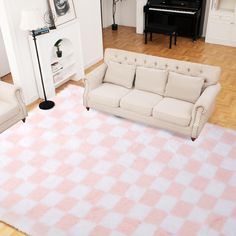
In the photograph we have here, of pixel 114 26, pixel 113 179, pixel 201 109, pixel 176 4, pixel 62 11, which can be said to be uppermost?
pixel 62 11

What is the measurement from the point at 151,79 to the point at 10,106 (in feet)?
6.59

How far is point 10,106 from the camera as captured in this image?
4367 mm

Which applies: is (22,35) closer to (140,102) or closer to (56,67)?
(56,67)

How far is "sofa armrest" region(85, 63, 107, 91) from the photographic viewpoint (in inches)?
180

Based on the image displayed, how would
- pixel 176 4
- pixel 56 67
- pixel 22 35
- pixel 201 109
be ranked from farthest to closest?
pixel 176 4 → pixel 56 67 → pixel 22 35 → pixel 201 109

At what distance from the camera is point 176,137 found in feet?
13.9

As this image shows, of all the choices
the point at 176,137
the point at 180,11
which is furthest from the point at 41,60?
the point at 180,11

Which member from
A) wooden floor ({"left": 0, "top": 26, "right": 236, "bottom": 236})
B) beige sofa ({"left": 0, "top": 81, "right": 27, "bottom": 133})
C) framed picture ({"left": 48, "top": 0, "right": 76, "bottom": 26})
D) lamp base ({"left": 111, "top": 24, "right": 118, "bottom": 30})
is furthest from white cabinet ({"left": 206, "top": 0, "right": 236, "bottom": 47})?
beige sofa ({"left": 0, "top": 81, "right": 27, "bottom": 133})

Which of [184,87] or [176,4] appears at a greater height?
[176,4]

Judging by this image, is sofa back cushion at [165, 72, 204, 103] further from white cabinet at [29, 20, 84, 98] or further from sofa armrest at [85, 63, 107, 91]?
white cabinet at [29, 20, 84, 98]

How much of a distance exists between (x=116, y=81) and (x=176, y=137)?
126cm

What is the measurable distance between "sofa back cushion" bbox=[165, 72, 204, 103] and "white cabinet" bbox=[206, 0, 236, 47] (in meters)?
3.32

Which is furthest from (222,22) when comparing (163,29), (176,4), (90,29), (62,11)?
(62,11)

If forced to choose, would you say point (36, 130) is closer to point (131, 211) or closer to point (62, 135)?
point (62, 135)
